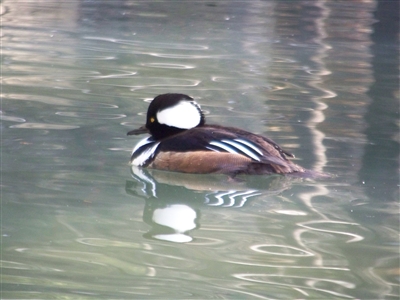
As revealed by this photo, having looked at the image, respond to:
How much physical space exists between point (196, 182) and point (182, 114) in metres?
0.72

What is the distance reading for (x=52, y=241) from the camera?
5410 millimetres

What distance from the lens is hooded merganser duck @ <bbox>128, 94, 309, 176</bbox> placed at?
691 centimetres

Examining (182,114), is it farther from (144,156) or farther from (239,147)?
(239,147)

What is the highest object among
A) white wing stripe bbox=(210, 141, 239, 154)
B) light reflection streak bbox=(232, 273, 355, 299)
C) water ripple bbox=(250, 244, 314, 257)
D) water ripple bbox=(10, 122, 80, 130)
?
white wing stripe bbox=(210, 141, 239, 154)

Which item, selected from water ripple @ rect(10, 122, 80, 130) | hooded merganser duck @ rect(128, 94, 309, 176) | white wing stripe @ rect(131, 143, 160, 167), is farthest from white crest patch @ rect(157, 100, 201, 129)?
water ripple @ rect(10, 122, 80, 130)

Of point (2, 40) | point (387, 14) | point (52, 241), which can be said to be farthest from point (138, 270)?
→ point (387, 14)

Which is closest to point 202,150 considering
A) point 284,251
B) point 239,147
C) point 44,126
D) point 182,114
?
point 239,147

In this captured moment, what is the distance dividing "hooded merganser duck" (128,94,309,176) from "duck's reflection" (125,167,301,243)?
0.08 m

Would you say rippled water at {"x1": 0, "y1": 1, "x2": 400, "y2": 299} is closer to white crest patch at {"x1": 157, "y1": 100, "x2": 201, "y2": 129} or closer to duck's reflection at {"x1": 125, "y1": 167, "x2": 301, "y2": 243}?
duck's reflection at {"x1": 125, "y1": 167, "x2": 301, "y2": 243}

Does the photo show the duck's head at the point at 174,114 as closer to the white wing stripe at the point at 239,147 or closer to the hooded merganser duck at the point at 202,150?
the hooded merganser duck at the point at 202,150

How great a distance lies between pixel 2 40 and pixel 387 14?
9.68m

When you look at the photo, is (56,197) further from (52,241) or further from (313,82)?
(313,82)

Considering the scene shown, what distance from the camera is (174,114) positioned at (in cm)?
733

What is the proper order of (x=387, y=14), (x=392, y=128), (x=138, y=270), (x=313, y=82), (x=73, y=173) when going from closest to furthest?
(x=138, y=270), (x=73, y=173), (x=392, y=128), (x=313, y=82), (x=387, y=14)
